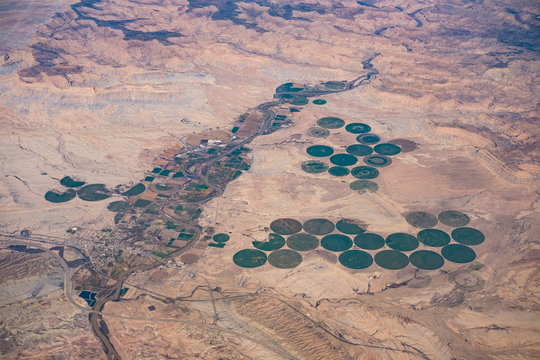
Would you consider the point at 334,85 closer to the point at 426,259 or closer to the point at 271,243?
the point at 271,243

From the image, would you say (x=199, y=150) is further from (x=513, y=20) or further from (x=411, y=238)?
(x=513, y=20)

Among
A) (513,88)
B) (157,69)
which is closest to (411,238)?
(513,88)

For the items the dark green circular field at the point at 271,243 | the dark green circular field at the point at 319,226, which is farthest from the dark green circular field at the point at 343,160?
the dark green circular field at the point at 271,243

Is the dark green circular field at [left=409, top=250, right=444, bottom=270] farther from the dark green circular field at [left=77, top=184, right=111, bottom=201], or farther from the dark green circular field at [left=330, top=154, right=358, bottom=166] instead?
the dark green circular field at [left=77, top=184, right=111, bottom=201]

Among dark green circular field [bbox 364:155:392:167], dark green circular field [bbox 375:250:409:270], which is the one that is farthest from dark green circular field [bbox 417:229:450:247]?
dark green circular field [bbox 364:155:392:167]

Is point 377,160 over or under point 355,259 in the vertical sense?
under

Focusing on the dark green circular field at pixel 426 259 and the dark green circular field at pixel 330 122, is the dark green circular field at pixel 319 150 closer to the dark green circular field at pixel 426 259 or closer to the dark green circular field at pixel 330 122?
the dark green circular field at pixel 330 122

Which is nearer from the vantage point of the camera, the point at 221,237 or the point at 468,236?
the point at 468,236

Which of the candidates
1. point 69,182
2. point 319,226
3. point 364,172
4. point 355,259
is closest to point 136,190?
point 69,182
